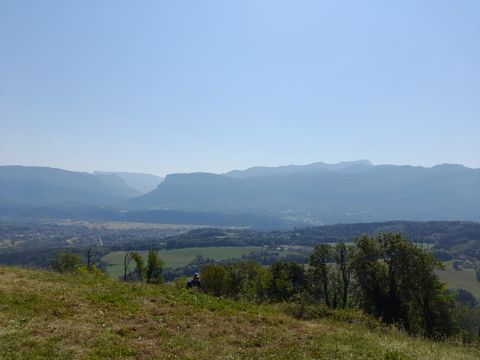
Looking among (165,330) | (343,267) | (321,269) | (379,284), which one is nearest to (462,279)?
(321,269)

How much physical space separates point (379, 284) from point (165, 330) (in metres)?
40.2

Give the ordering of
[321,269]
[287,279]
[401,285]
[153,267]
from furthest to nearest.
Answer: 1. [287,279]
2. [321,269]
3. [153,267]
4. [401,285]

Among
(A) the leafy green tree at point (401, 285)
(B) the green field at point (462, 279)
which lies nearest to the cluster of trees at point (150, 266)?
(A) the leafy green tree at point (401, 285)

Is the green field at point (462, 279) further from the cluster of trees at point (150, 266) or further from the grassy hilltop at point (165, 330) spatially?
the grassy hilltop at point (165, 330)

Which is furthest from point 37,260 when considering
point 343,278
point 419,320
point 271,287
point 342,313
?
point 342,313

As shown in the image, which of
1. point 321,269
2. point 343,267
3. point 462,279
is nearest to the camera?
point 343,267

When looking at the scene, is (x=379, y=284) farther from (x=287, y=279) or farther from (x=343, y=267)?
(x=287, y=279)

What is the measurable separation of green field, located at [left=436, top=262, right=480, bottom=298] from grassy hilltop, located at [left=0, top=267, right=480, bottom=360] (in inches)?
4713

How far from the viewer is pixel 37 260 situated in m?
164

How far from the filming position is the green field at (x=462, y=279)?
130 m

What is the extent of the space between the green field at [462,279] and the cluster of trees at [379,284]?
76.5m

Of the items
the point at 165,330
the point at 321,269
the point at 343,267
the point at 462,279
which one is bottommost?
the point at 462,279

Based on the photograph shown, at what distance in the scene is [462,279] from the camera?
5561 inches

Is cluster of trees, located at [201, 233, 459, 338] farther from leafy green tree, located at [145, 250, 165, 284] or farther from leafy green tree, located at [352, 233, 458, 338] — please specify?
leafy green tree, located at [145, 250, 165, 284]
